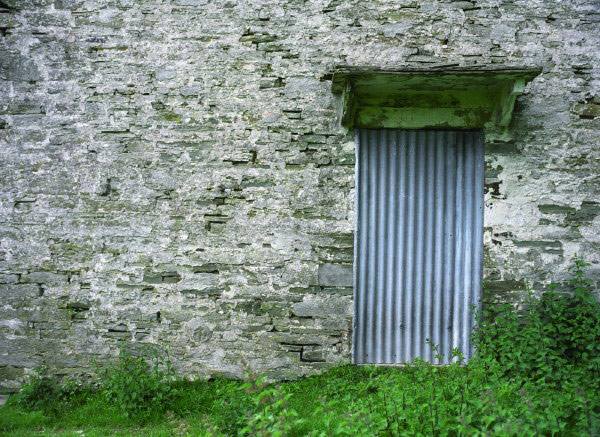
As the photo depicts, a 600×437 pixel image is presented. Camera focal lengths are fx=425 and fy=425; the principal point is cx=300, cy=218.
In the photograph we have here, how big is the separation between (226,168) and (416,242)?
2.19 meters

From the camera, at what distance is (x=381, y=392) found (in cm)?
359

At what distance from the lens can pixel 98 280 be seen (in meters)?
4.62

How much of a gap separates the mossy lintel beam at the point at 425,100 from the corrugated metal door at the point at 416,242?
0.13 meters

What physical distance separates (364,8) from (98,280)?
160 inches

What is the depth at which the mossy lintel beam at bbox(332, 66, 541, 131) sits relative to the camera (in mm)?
4062

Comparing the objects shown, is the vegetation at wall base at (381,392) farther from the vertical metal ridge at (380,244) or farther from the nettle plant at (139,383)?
the vertical metal ridge at (380,244)

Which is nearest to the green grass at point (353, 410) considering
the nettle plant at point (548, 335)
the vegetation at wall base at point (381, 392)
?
the vegetation at wall base at point (381, 392)

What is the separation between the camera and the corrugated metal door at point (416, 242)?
4535 millimetres

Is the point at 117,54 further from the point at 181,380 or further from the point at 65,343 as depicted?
the point at 181,380

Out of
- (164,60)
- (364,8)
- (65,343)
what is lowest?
(65,343)

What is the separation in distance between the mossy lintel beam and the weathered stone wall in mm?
277

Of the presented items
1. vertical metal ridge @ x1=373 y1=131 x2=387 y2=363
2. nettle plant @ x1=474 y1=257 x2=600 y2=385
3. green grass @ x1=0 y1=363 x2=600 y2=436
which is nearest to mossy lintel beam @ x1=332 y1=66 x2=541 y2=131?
vertical metal ridge @ x1=373 y1=131 x2=387 y2=363

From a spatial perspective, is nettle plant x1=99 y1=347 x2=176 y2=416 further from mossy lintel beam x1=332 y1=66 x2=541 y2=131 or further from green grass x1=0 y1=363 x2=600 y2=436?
mossy lintel beam x1=332 y1=66 x2=541 y2=131

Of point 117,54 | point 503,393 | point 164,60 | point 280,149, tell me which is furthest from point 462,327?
point 117,54
